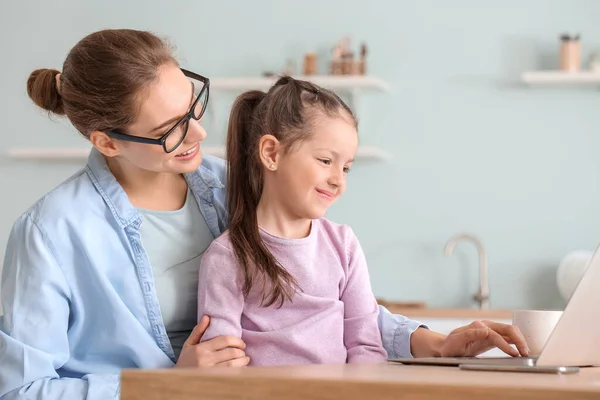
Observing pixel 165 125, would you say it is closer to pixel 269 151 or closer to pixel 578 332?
pixel 269 151

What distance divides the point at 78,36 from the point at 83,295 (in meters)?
3.11

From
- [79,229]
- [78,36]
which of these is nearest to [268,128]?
[79,229]

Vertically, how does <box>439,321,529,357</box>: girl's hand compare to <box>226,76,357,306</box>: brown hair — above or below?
below

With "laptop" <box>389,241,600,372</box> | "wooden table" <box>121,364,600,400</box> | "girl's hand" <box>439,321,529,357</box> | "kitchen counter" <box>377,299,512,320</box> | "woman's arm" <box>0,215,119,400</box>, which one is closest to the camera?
"wooden table" <box>121,364,600,400</box>

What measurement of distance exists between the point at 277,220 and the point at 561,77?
8.45ft

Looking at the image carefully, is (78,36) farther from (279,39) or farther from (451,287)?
(451,287)

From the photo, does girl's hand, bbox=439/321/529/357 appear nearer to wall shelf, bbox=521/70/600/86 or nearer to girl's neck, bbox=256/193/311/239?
girl's neck, bbox=256/193/311/239

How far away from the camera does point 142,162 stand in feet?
5.62

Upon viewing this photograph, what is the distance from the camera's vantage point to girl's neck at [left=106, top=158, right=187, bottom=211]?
5.81ft

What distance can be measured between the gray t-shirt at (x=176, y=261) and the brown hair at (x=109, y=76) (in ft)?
0.64

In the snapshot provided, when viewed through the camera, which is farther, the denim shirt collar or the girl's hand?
the denim shirt collar

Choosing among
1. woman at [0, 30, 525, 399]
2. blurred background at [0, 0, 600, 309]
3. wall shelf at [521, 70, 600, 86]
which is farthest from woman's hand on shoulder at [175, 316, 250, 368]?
wall shelf at [521, 70, 600, 86]

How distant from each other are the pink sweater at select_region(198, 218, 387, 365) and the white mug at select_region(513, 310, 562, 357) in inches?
10.9

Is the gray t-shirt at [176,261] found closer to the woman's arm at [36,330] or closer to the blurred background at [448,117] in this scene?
the woman's arm at [36,330]
